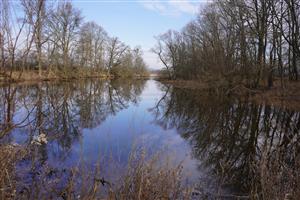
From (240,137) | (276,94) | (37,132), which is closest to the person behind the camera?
(37,132)

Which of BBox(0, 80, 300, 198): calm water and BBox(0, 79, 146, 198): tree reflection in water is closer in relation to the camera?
BBox(0, 79, 146, 198): tree reflection in water

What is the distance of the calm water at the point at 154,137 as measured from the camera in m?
4.23

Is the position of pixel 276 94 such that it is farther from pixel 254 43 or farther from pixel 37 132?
pixel 37 132

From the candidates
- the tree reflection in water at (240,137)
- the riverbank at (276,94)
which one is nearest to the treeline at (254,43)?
the riverbank at (276,94)

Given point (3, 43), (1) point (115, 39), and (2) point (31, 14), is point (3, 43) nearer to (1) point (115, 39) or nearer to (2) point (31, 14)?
(2) point (31, 14)

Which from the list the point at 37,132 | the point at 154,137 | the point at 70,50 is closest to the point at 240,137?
the point at 154,137

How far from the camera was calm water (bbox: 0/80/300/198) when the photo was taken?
4.23m

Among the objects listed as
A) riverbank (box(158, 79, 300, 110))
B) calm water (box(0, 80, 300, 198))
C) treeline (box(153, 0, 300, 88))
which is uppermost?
treeline (box(153, 0, 300, 88))

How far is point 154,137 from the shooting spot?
32.7 ft

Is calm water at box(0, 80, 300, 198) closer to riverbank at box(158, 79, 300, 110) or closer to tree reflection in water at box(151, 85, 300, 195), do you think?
tree reflection in water at box(151, 85, 300, 195)

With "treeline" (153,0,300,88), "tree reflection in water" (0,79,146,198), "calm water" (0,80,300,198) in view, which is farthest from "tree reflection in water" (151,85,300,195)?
"treeline" (153,0,300,88)

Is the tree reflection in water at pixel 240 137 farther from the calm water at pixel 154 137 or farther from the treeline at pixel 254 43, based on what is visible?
the treeline at pixel 254 43

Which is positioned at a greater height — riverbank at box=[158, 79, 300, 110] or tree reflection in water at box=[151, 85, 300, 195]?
riverbank at box=[158, 79, 300, 110]

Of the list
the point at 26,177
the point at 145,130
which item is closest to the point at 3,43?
the point at 26,177
